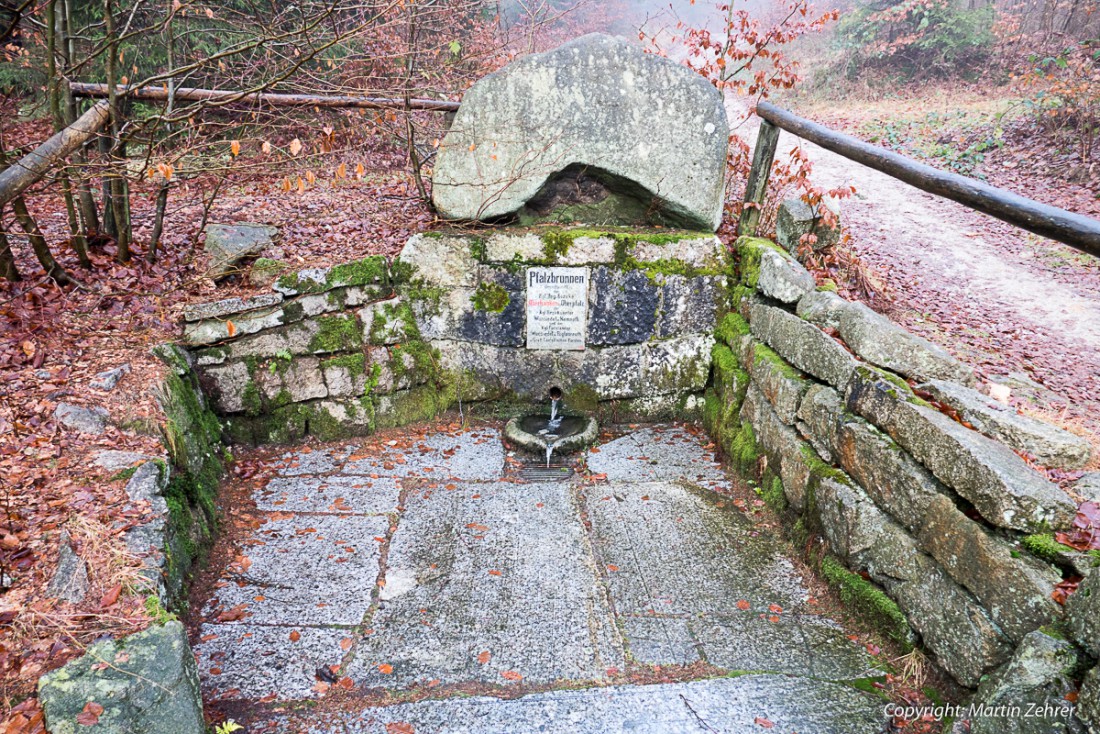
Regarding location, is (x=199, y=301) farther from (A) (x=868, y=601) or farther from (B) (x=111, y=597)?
(A) (x=868, y=601)

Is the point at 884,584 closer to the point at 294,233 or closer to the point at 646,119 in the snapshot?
the point at 646,119

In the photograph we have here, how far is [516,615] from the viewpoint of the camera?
2930 millimetres

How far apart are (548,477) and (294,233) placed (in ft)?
9.96

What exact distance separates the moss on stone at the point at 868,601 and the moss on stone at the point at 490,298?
2.86m

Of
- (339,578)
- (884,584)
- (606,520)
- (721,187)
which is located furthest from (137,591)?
(721,187)

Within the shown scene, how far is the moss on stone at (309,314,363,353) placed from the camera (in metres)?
4.43

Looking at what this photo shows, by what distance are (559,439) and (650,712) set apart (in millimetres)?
2279

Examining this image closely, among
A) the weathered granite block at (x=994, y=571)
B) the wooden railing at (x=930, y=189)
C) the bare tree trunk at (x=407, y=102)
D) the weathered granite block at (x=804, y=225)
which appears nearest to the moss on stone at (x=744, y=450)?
the weathered granite block at (x=804, y=225)

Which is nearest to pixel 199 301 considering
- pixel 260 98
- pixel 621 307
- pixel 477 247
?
pixel 260 98

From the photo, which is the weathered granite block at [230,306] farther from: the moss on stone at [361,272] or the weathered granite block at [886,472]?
the weathered granite block at [886,472]

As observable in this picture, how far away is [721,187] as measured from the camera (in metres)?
4.74

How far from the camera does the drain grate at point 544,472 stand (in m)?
4.22

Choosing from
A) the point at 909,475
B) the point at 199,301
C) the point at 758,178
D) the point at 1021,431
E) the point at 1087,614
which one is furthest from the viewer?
the point at 758,178

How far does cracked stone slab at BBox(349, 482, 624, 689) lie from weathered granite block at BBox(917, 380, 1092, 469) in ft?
6.01
